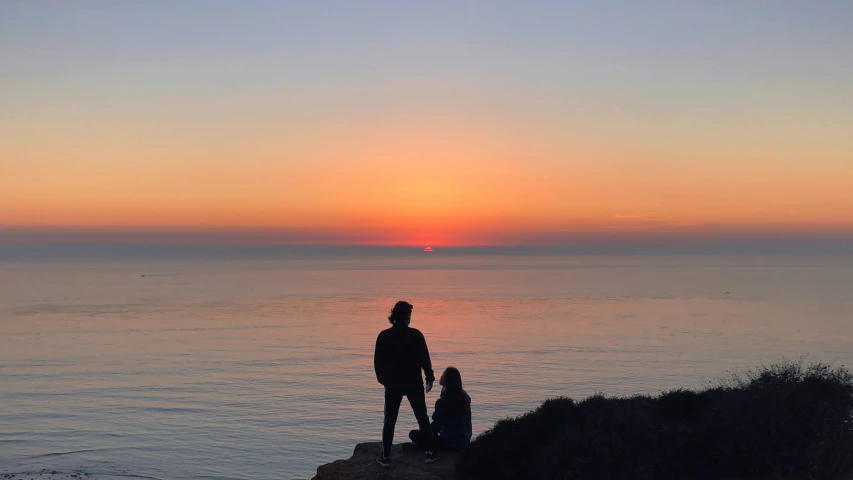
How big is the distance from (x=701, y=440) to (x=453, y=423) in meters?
3.82

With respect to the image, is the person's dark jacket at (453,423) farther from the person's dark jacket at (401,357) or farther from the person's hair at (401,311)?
the person's hair at (401,311)

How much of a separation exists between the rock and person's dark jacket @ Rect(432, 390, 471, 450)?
22 centimetres

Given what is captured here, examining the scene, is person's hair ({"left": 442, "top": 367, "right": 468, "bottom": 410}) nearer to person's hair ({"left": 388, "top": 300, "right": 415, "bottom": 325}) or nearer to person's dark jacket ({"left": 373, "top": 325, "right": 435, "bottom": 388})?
person's dark jacket ({"left": 373, "top": 325, "right": 435, "bottom": 388})

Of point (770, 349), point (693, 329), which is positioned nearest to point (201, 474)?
point (770, 349)

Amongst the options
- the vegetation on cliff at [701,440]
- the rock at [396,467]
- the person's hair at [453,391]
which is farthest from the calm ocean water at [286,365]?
the vegetation on cliff at [701,440]

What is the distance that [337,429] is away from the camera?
22281 mm

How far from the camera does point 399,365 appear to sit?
11.1 meters

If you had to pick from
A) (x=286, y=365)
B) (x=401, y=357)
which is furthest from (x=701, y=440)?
(x=286, y=365)

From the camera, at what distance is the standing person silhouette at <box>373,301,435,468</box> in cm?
1098

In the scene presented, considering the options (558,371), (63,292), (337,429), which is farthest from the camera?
(63,292)

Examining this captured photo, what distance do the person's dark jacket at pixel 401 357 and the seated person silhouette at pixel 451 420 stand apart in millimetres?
806

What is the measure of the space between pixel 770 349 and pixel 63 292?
91867mm

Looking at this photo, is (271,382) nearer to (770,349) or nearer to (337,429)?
(337,429)

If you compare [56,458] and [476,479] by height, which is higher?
[476,479]
